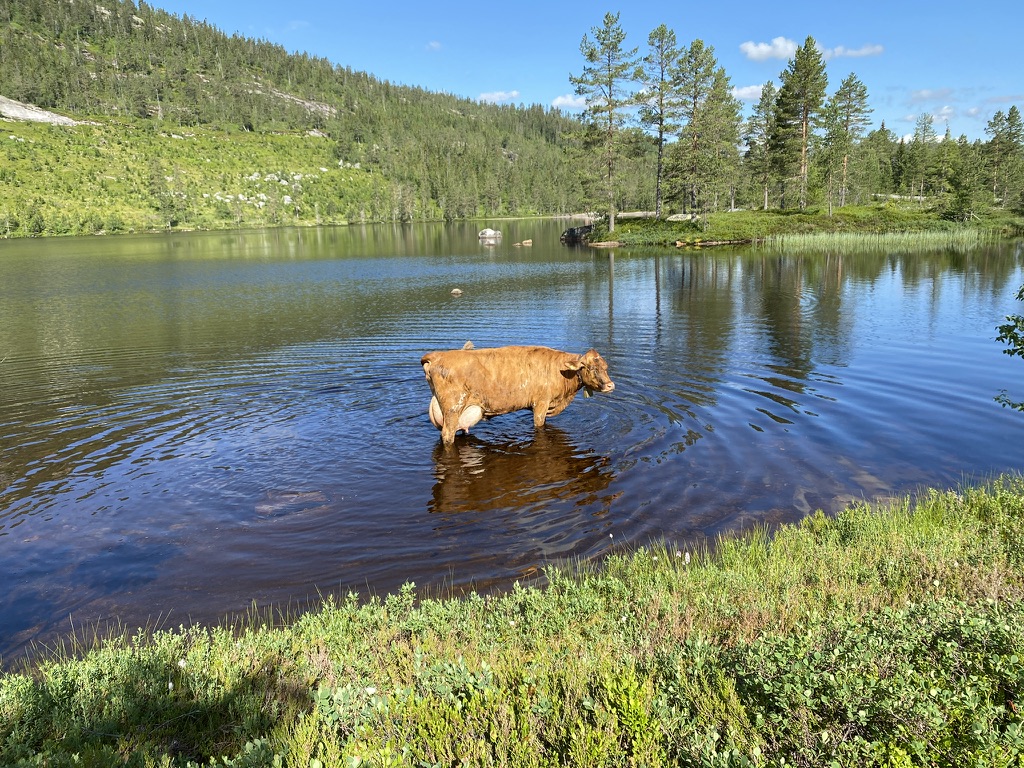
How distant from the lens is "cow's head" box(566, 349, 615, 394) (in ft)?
47.0

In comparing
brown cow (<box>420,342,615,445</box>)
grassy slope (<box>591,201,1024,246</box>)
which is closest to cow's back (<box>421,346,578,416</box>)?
brown cow (<box>420,342,615,445</box>)

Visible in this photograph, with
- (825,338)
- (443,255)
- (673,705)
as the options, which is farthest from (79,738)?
(443,255)

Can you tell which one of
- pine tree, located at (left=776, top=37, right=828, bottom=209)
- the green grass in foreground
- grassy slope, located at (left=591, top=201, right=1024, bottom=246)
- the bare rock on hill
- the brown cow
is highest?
the bare rock on hill

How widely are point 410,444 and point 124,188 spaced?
608 ft

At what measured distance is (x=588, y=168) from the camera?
87.2 metres

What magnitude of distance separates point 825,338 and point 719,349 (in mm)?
5430

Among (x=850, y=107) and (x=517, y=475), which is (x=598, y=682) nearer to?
(x=517, y=475)

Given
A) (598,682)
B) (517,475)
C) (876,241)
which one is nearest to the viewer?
(598,682)

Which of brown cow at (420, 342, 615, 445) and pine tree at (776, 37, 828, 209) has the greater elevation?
pine tree at (776, 37, 828, 209)

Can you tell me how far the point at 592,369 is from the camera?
47.1 feet

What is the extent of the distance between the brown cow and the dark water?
0.78 metres

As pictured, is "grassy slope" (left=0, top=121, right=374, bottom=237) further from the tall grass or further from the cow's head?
the cow's head

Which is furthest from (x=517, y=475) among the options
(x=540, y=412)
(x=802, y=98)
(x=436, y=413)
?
(x=802, y=98)

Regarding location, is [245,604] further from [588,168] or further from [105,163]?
[105,163]
